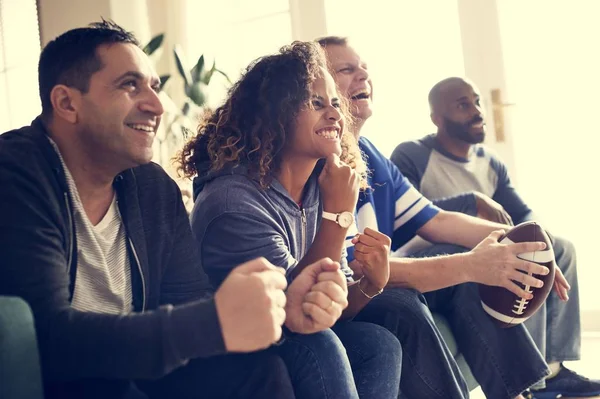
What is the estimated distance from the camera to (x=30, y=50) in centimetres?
446

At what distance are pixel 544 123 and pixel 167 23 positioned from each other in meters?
2.28

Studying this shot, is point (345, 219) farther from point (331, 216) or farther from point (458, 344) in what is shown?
point (458, 344)

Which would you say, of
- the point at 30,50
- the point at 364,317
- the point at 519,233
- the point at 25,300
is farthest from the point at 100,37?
the point at 30,50

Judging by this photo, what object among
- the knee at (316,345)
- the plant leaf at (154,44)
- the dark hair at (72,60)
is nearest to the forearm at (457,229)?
the knee at (316,345)

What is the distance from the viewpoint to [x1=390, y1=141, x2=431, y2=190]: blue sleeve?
2787 millimetres

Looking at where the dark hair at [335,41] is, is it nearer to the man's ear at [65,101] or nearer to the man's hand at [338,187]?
the man's hand at [338,187]

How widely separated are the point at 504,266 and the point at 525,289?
0.26 feet

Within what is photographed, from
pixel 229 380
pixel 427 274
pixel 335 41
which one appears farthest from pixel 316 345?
pixel 335 41

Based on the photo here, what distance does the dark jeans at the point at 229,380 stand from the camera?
123cm

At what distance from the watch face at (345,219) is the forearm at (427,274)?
32cm

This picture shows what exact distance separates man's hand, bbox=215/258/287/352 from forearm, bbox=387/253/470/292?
0.96 m

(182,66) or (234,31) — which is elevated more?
(234,31)

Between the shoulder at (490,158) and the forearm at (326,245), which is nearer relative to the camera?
the forearm at (326,245)

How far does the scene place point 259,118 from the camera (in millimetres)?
1770
